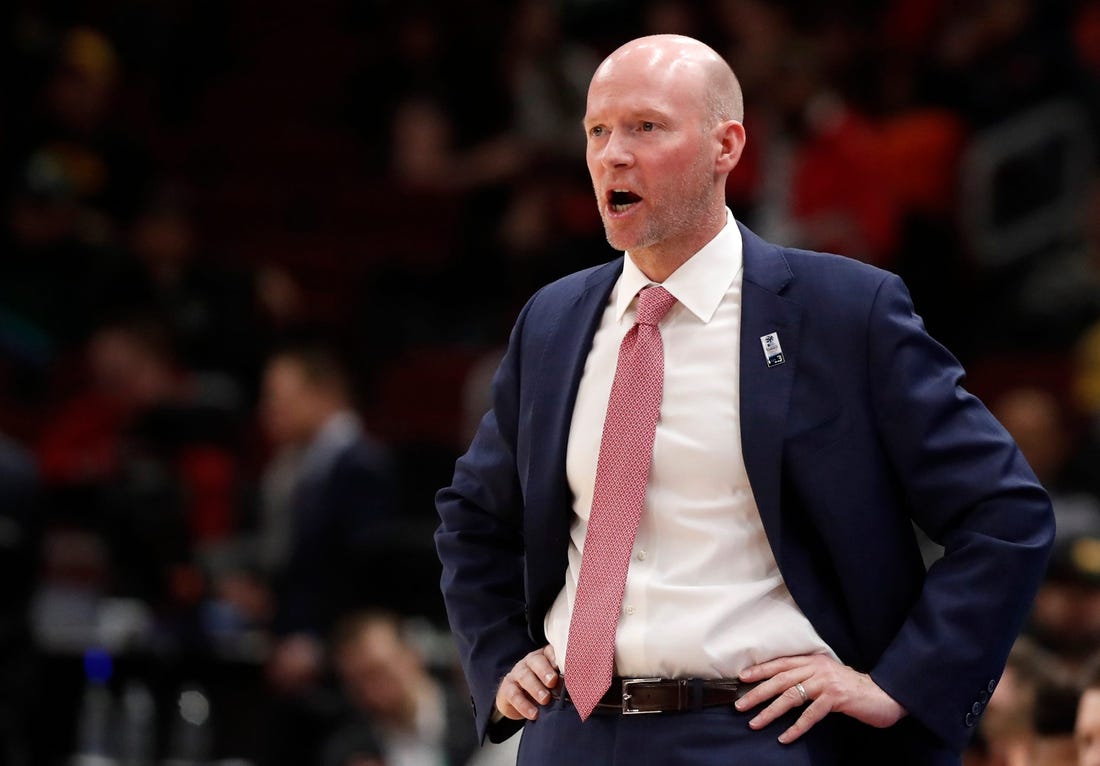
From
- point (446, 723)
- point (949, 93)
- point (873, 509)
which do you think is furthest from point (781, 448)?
point (949, 93)

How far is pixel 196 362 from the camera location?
978 centimetres

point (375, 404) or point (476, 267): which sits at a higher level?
point (476, 267)

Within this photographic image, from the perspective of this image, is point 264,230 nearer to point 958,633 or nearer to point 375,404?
point 375,404

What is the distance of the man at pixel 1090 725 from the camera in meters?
3.68

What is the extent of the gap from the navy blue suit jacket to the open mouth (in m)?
0.24

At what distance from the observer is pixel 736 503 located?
3010 millimetres

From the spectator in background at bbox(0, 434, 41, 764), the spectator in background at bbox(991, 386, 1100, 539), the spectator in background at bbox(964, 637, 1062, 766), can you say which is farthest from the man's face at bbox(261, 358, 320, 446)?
the spectator in background at bbox(964, 637, 1062, 766)

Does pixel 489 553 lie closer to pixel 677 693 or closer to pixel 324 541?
pixel 677 693

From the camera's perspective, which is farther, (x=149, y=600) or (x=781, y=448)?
(x=149, y=600)

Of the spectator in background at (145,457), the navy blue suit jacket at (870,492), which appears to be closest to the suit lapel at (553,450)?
the navy blue suit jacket at (870,492)

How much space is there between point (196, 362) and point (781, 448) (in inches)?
283

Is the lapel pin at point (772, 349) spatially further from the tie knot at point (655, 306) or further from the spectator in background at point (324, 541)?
the spectator in background at point (324, 541)

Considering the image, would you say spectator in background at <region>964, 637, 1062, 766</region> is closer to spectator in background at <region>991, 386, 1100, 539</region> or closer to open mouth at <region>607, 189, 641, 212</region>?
open mouth at <region>607, 189, 641, 212</region>

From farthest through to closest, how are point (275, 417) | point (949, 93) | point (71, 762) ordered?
point (949, 93) → point (275, 417) → point (71, 762)
